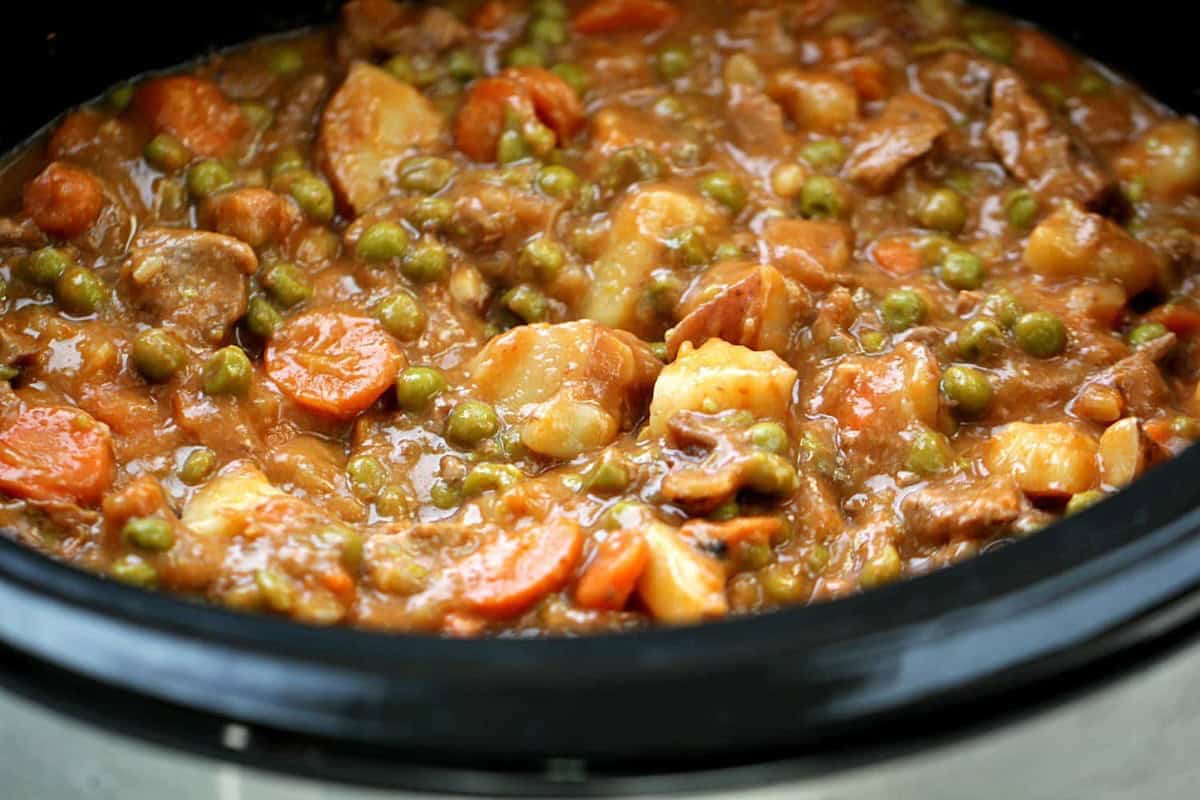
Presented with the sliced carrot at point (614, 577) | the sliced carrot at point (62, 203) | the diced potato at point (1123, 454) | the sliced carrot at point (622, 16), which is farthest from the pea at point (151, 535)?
the sliced carrot at point (622, 16)

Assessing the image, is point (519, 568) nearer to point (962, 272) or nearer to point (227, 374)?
point (227, 374)

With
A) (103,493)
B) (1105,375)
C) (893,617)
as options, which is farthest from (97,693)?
(1105,375)

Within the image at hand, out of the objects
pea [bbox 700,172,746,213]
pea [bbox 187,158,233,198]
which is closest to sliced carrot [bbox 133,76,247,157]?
pea [bbox 187,158,233,198]

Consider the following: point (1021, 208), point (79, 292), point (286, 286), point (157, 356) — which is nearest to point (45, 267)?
point (79, 292)

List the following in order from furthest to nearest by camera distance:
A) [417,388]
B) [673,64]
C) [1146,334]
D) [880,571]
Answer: [673,64] < [1146,334] < [417,388] < [880,571]

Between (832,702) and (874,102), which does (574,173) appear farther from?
(832,702)

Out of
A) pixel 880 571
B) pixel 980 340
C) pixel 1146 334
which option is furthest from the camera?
pixel 1146 334

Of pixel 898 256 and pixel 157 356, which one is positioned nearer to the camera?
pixel 157 356
